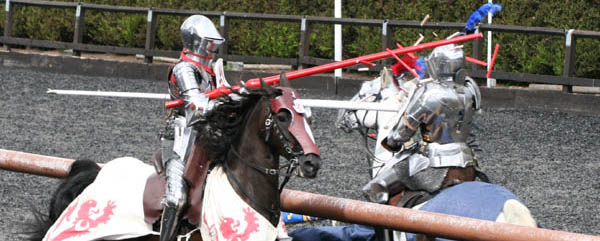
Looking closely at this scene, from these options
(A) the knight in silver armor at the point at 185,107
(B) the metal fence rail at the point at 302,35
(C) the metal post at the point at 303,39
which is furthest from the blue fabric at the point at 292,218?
(C) the metal post at the point at 303,39

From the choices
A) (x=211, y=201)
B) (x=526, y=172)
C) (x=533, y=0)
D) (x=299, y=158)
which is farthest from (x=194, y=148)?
(x=533, y=0)

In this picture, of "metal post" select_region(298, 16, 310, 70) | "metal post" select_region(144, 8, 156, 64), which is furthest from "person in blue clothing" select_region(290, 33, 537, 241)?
"metal post" select_region(144, 8, 156, 64)

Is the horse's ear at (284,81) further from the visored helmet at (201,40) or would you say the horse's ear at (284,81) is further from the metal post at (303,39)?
the metal post at (303,39)

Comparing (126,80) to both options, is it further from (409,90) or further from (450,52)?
(450,52)

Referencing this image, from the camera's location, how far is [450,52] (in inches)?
219

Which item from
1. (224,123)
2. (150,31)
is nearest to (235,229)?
(224,123)

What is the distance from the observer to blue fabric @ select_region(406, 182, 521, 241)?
4641 mm

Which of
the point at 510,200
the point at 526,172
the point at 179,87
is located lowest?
the point at 526,172

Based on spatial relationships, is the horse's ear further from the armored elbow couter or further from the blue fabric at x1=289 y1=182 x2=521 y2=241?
the armored elbow couter

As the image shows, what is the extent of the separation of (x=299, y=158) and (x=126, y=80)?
1207 centimetres

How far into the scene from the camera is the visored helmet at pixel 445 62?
5531 mm

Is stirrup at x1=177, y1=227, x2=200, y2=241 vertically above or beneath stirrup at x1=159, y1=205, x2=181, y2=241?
beneath

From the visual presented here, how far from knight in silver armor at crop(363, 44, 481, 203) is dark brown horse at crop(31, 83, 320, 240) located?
91cm

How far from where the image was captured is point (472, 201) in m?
4.75
